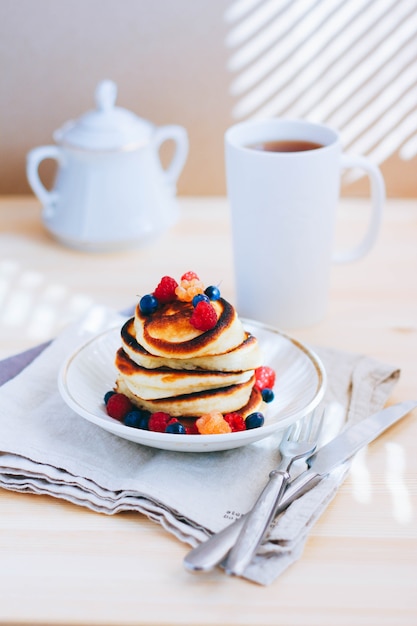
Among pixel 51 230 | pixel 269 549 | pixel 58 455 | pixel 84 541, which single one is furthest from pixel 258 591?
pixel 51 230

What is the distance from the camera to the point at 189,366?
2.73 feet

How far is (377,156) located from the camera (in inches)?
62.4

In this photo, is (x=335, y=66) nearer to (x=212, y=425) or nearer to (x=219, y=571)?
(x=212, y=425)

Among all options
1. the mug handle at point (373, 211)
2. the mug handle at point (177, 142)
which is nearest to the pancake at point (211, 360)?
the mug handle at point (373, 211)

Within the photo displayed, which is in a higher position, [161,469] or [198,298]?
[198,298]

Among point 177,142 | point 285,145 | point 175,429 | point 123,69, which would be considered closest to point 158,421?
point 175,429

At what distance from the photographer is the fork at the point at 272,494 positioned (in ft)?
2.15

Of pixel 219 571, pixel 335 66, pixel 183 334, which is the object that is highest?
pixel 335 66

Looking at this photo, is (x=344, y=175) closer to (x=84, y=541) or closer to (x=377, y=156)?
(x=377, y=156)

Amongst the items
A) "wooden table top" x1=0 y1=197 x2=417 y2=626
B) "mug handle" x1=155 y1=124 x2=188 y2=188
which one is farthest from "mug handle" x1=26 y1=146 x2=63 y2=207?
"wooden table top" x1=0 y1=197 x2=417 y2=626

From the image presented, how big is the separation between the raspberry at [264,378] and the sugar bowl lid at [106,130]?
0.57 m

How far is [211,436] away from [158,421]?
65 millimetres

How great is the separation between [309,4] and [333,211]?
577mm

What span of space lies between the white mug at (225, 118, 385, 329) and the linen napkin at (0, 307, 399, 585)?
0.19 m
